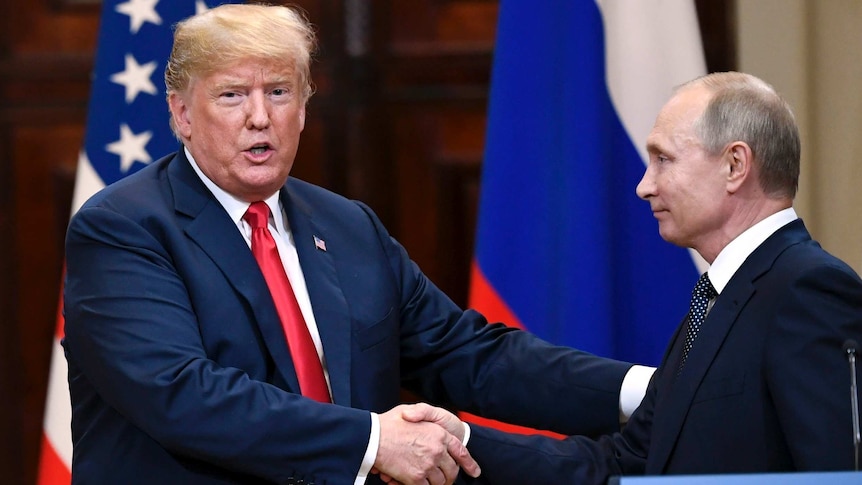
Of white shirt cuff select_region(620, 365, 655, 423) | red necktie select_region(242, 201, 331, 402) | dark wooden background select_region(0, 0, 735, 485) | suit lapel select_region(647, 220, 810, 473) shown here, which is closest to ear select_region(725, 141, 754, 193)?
suit lapel select_region(647, 220, 810, 473)

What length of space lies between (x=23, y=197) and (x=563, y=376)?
2.18m

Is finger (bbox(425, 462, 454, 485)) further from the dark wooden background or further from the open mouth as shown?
the dark wooden background

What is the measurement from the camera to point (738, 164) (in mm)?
2186

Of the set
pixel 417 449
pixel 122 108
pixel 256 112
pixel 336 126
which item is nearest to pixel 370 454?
pixel 417 449

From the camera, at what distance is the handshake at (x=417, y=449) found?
2404 millimetres

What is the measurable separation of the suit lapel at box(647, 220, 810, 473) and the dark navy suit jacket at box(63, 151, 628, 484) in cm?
54

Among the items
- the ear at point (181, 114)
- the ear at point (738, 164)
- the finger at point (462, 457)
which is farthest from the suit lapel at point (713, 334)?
the ear at point (181, 114)

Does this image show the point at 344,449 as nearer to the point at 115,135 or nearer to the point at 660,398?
the point at 660,398

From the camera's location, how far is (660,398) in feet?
7.54

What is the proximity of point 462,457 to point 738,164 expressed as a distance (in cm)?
82

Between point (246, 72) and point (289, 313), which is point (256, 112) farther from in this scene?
point (289, 313)

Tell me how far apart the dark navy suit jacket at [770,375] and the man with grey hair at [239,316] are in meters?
0.54

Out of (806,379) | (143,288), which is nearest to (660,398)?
(806,379)

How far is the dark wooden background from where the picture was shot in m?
4.13
